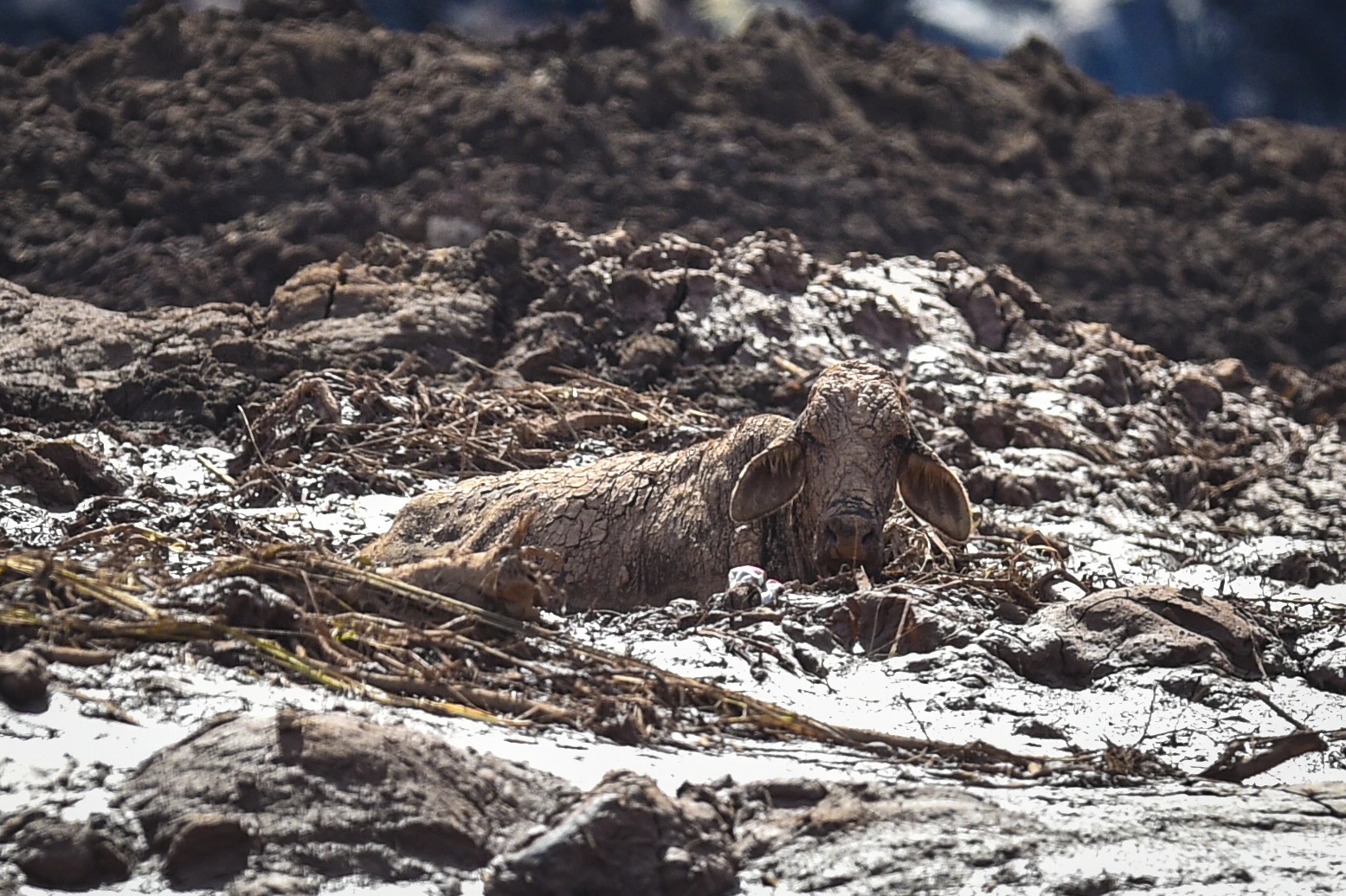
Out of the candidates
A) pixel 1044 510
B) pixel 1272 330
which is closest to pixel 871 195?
pixel 1272 330

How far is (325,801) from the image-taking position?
4.23 meters

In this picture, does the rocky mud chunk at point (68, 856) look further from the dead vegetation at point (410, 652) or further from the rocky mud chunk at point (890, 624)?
the rocky mud chunk at point (890, 624)

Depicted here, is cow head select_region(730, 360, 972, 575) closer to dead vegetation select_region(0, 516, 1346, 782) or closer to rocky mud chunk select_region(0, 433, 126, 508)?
dead vegetation select_region(0, 516, 1346, 782)

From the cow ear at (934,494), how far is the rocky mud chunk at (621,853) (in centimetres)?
366

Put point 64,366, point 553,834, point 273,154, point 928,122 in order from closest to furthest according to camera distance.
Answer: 1. point 553,834
2. point 64,366
3. point 273,154
4. point 928,122

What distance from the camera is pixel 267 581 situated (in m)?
5.83

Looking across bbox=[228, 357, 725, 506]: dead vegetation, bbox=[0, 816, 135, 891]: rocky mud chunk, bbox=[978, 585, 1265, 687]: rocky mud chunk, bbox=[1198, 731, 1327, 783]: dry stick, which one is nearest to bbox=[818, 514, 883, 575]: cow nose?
bbox=[978, 585, 1265, 687]: rocky mud chunk

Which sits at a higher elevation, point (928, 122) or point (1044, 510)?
point (928, 122)

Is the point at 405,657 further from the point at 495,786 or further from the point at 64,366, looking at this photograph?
the point at 64,366

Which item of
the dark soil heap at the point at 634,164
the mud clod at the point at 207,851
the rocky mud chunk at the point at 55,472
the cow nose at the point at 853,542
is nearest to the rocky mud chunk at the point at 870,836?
the mud clod at the point at 207,851

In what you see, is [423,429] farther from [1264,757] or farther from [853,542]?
[1264,757]

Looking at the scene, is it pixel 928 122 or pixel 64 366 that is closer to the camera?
pixel 64 366

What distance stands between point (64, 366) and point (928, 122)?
14527 millimetres

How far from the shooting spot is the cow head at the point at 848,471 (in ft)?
25.3
